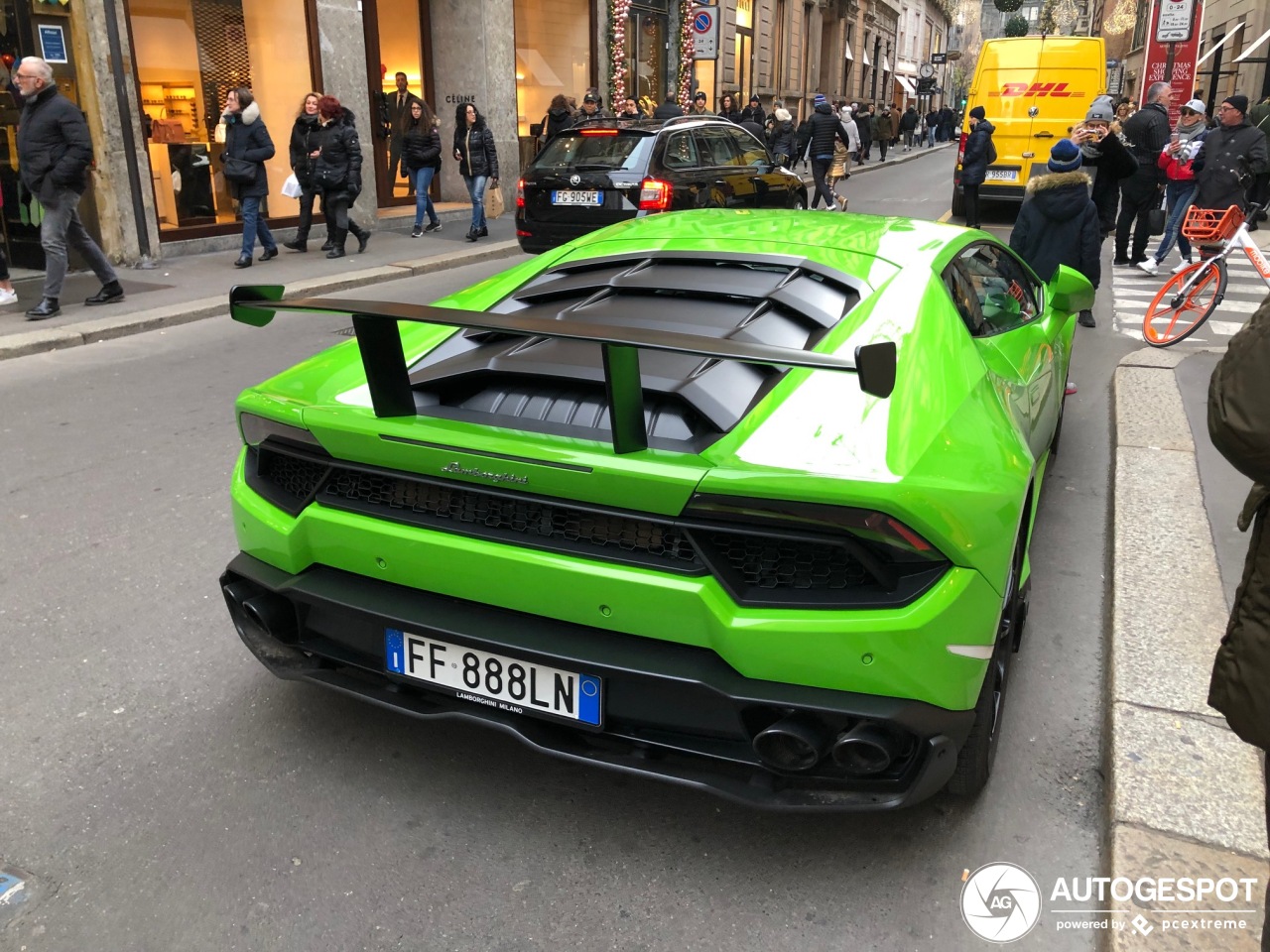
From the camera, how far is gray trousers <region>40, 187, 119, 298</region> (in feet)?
28.7

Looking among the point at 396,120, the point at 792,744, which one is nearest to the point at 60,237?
the point at 792,744

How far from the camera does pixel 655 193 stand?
1052 cm

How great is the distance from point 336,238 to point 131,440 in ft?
23.5

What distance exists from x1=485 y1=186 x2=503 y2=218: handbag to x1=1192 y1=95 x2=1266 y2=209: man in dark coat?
31.7 feet

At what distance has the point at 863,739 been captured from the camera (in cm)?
224

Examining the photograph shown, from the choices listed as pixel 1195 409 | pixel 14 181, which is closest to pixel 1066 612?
pixel 1195 409

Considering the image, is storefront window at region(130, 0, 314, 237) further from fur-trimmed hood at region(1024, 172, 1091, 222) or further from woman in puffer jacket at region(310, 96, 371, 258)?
fur-trimmed hood at region(1024, 172, 1091, 222)

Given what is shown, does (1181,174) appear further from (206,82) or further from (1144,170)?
(206,82)

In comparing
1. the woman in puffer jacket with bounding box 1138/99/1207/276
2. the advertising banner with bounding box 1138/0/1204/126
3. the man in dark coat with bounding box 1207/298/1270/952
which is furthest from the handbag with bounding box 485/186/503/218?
the man in dark coat with bounding box 1207/298/1270/952

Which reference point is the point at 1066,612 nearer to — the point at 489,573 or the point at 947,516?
the point at 947,516

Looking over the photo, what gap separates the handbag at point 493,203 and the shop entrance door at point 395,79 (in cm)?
120

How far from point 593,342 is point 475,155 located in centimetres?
1286

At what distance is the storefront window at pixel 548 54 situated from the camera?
19562 mm

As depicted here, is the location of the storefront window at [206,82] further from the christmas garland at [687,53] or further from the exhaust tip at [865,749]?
the exhaust tip at [865,749]
